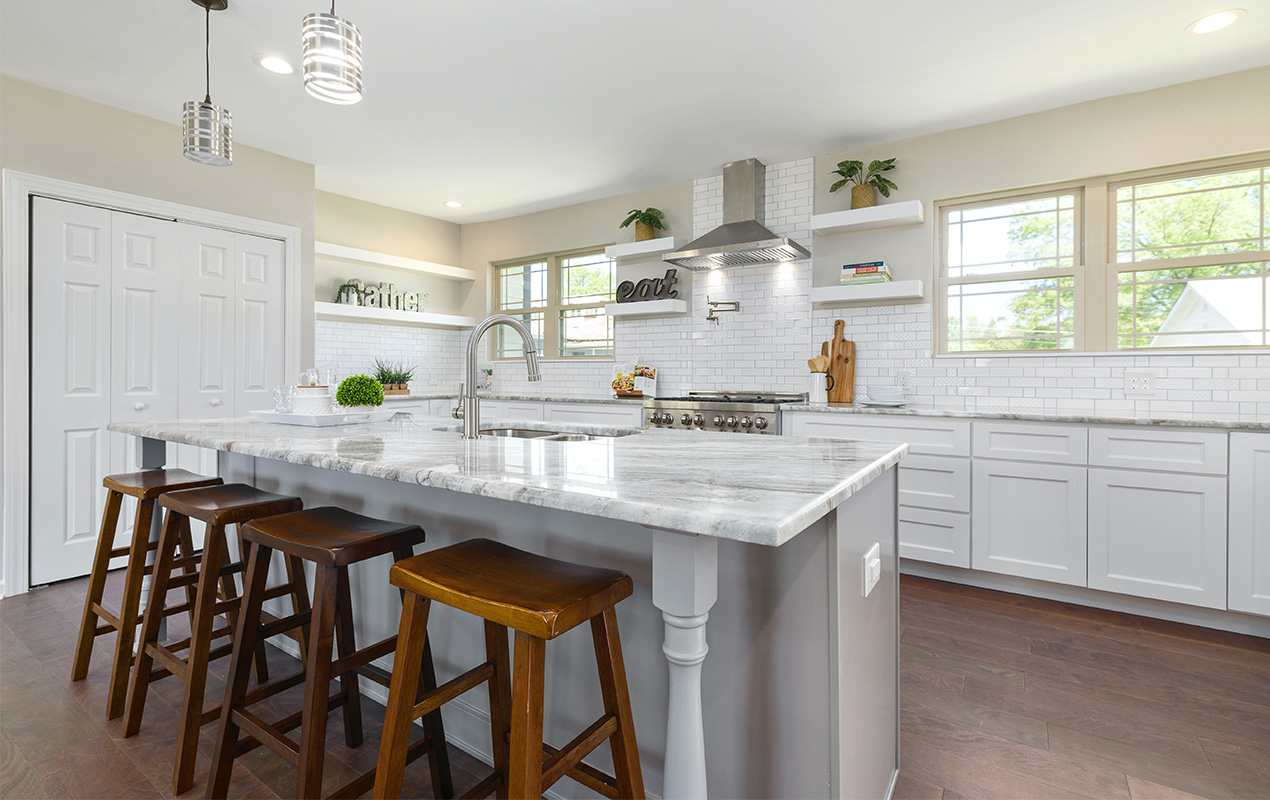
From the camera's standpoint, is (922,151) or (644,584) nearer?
(644,584)

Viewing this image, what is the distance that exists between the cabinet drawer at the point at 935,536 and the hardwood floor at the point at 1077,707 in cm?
38

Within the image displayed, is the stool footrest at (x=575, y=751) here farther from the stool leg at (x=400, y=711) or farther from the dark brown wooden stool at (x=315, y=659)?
the dark brown wooden stool at (x=315, y=659)

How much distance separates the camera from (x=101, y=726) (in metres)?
1.90

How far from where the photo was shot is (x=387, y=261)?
5262mm

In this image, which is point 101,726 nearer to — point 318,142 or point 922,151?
point 318,142

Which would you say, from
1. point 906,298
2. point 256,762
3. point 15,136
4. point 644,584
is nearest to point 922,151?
point 906,298

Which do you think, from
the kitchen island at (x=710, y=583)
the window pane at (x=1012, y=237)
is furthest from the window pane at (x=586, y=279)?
the kitchen island at (x=710, y=583)

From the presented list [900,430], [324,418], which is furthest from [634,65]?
[900,430]

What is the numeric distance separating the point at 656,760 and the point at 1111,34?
11.3ft

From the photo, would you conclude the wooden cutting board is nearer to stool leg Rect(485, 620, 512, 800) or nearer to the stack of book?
the stack of book

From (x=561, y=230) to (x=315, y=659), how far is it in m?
4.67

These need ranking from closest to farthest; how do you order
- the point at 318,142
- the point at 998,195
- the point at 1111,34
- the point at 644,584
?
1. the point at 644,584
2. the point at 1111,34
3. the point at 998,195
4. the point at 318,142

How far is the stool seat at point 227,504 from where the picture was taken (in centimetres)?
172

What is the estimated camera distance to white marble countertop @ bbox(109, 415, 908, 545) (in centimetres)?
93
